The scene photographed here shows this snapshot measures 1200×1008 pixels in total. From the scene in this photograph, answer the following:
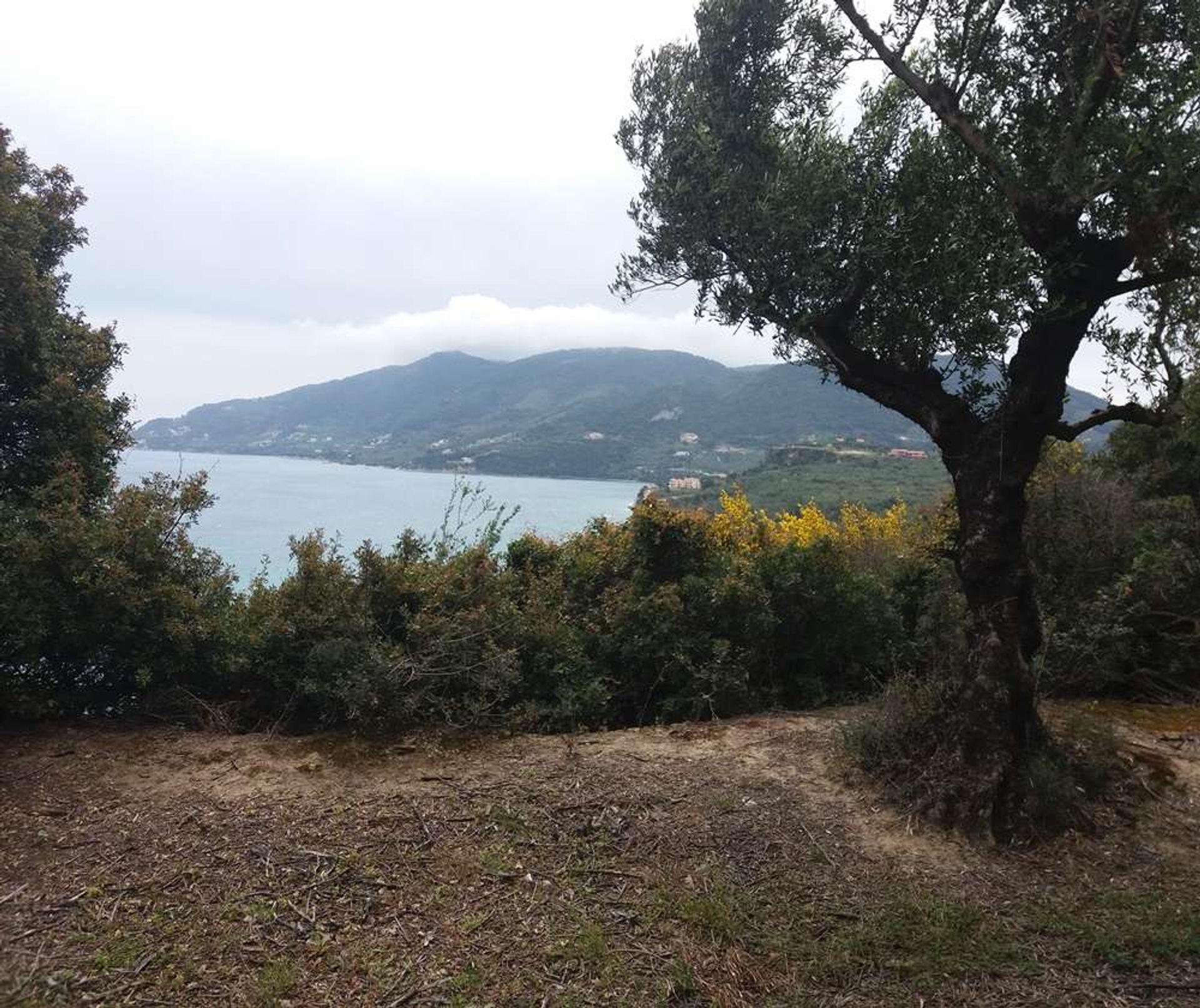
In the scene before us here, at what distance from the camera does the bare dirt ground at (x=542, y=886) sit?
3719 millimetres

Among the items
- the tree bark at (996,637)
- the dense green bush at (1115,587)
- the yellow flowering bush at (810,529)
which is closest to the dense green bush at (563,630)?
the yellow flowering bush at (810,529)

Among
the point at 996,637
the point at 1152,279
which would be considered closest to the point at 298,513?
the point at 996,637

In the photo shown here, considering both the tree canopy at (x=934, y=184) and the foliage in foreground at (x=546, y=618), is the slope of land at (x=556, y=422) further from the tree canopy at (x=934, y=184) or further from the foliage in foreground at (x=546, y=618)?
the tree canopy at (x=934, y=184)

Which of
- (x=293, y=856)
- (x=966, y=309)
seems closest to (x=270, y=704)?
(x=293, y=856)

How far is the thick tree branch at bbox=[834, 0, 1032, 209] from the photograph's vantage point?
4824 millimetres

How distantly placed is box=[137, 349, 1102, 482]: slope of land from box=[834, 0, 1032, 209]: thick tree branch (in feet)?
54.6

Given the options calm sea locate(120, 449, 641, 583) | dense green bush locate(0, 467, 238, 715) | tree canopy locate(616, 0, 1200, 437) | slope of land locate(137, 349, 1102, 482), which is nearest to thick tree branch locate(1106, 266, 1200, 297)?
tree canopy locate(616, 0, 1200, 437)

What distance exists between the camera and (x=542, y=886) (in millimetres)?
4516

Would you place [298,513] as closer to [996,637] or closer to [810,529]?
[810,529]

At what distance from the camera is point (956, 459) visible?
552 centimetres

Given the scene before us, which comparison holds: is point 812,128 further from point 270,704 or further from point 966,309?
point 270,704

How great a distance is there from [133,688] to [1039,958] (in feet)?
23.5

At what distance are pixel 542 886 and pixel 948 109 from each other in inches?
223

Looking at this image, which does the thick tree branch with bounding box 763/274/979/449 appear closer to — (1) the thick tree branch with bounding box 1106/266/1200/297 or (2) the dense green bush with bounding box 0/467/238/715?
(1) the thick tree branch with bounding box 1106/266/1200/297
